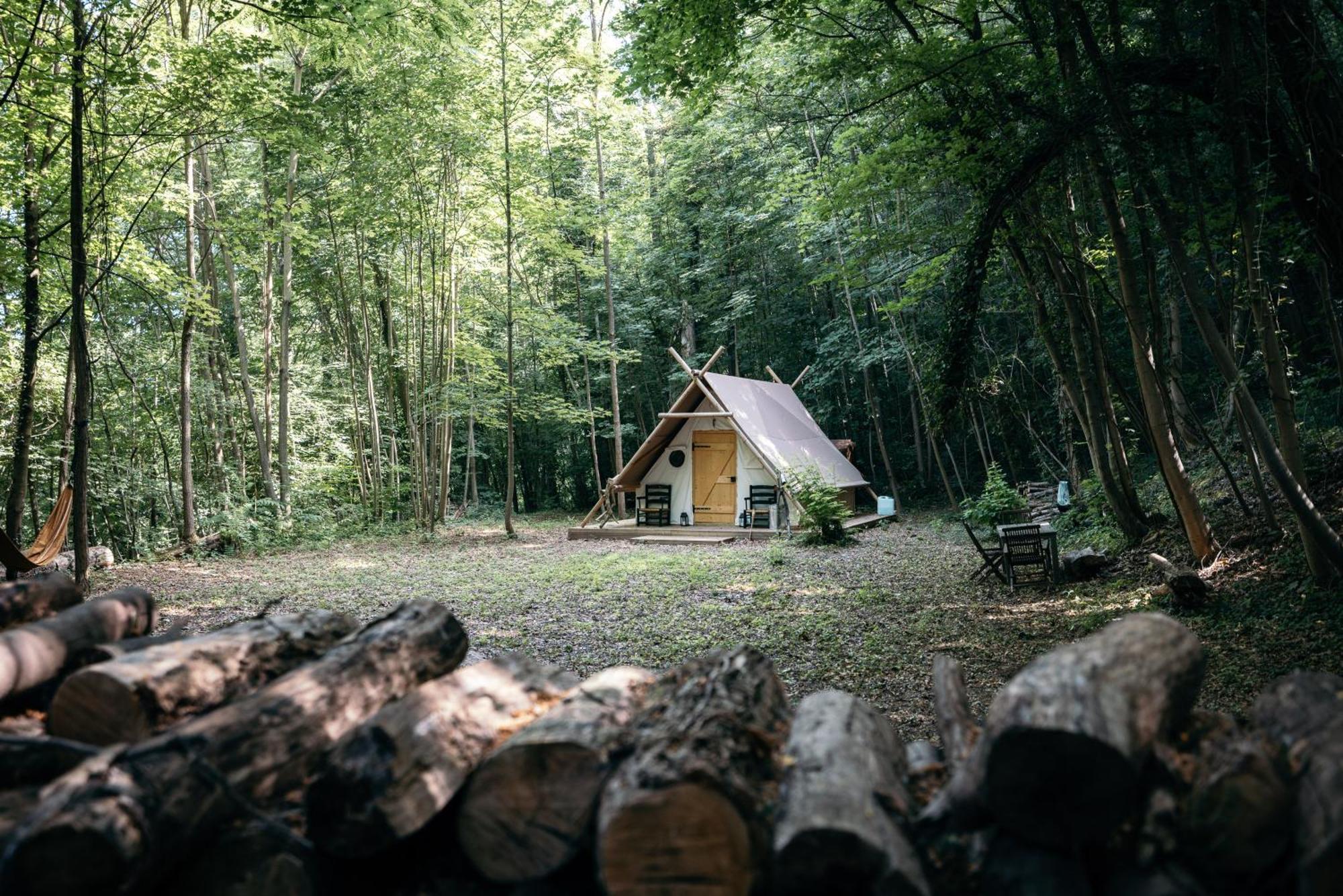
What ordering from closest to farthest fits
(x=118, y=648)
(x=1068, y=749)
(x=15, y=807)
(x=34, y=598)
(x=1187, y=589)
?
(x=1068, y=749), (x=15, y=807), (x=118, y=648), (x=34, y=598), (x=1187, y=589)

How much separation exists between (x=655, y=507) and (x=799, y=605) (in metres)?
8.29

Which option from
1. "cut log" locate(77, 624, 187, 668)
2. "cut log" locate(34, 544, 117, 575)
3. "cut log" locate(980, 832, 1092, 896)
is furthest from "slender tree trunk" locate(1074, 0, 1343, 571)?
"cut log" locate(34, 544, 117, 575)

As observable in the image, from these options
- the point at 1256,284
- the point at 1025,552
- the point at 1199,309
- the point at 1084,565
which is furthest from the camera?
the point at 1025,552

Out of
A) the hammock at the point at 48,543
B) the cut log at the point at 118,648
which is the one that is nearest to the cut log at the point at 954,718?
the cut log at the point at 118,648

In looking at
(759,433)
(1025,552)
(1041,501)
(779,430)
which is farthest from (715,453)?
(1025,552)

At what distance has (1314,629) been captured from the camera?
454 centimetres

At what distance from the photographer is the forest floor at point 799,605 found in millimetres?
4715

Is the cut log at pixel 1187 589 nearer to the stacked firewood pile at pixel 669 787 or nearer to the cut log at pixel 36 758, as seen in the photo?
the stacked firewood pile at pixel 669 787

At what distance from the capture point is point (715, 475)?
50.3ft

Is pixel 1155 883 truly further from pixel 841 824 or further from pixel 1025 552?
pixel 1025 552

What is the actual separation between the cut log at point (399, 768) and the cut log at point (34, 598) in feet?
5.77

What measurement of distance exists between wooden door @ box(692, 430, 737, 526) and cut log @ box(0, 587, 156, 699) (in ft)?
41.7

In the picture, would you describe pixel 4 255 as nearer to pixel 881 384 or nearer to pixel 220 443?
pixel 220 443

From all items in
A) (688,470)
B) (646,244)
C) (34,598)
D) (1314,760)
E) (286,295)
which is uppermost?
(646,244)
